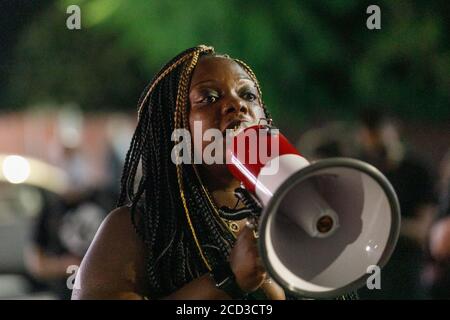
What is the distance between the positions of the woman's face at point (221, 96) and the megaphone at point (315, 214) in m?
0.12

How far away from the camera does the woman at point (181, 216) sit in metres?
2.64

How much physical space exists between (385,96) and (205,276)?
6856mm

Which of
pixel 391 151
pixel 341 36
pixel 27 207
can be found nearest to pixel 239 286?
pixel 391 151

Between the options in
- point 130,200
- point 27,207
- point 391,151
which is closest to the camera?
point 130,200

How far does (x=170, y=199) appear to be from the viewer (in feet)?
9.45

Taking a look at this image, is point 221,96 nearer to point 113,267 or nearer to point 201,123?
point 201,123

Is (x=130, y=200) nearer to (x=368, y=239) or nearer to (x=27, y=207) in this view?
(x=368, y=239)

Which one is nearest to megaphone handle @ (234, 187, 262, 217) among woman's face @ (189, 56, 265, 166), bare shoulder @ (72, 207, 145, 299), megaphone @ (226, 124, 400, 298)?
megaphone @ (226, 124, 400, 298)

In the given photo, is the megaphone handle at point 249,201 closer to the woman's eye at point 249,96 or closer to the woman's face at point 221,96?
the woman's face at point 221,96

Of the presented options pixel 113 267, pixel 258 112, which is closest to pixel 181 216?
pixel 113 267

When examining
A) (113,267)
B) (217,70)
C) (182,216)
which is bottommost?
(113,267)

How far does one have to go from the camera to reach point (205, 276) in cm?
263

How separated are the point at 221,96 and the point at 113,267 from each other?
61cm

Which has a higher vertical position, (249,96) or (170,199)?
(249,96)
